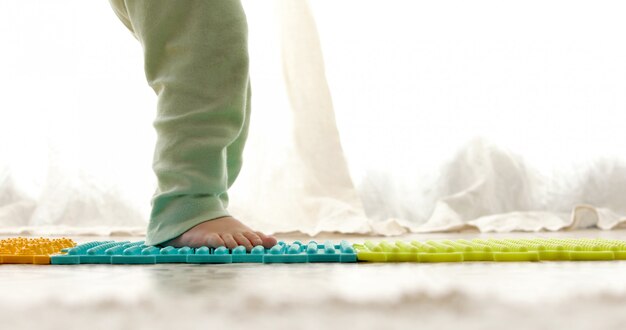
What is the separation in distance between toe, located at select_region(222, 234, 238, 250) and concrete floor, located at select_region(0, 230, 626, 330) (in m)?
0.18

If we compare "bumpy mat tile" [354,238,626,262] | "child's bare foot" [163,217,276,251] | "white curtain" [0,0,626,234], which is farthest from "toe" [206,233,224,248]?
"white curtain" [0,0,626,234]

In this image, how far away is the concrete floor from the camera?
1.33ft

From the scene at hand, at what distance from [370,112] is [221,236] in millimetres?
1132

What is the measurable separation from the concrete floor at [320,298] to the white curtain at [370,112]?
1214 mm

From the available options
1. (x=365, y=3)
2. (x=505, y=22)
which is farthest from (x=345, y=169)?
(x=505, y=22)

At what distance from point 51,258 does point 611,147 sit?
1.64 m

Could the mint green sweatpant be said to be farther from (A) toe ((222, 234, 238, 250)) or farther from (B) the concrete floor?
(B) the concrete floor

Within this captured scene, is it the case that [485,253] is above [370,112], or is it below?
below

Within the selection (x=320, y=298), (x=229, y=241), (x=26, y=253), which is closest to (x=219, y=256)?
(x=229, y=241)

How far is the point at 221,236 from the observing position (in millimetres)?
913

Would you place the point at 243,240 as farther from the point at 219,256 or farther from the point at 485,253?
the point at 485,253

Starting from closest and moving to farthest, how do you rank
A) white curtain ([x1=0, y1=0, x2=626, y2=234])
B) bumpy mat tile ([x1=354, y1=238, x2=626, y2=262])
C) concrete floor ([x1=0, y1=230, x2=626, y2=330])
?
concrete floor ([x1=0, y1=230, x2=626, y2=330])
bumpy mat tile ([x1=354, y1=238, x2=626, y2=262])
white curtain ([x1=0, y1=0, x2=626, y2=234])

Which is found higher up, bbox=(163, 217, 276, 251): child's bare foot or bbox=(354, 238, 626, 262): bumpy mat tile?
bbox=(163, 217, 276, 251): child's bare foot

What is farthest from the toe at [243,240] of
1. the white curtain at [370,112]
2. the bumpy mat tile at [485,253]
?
the white curtain at [370,112]
